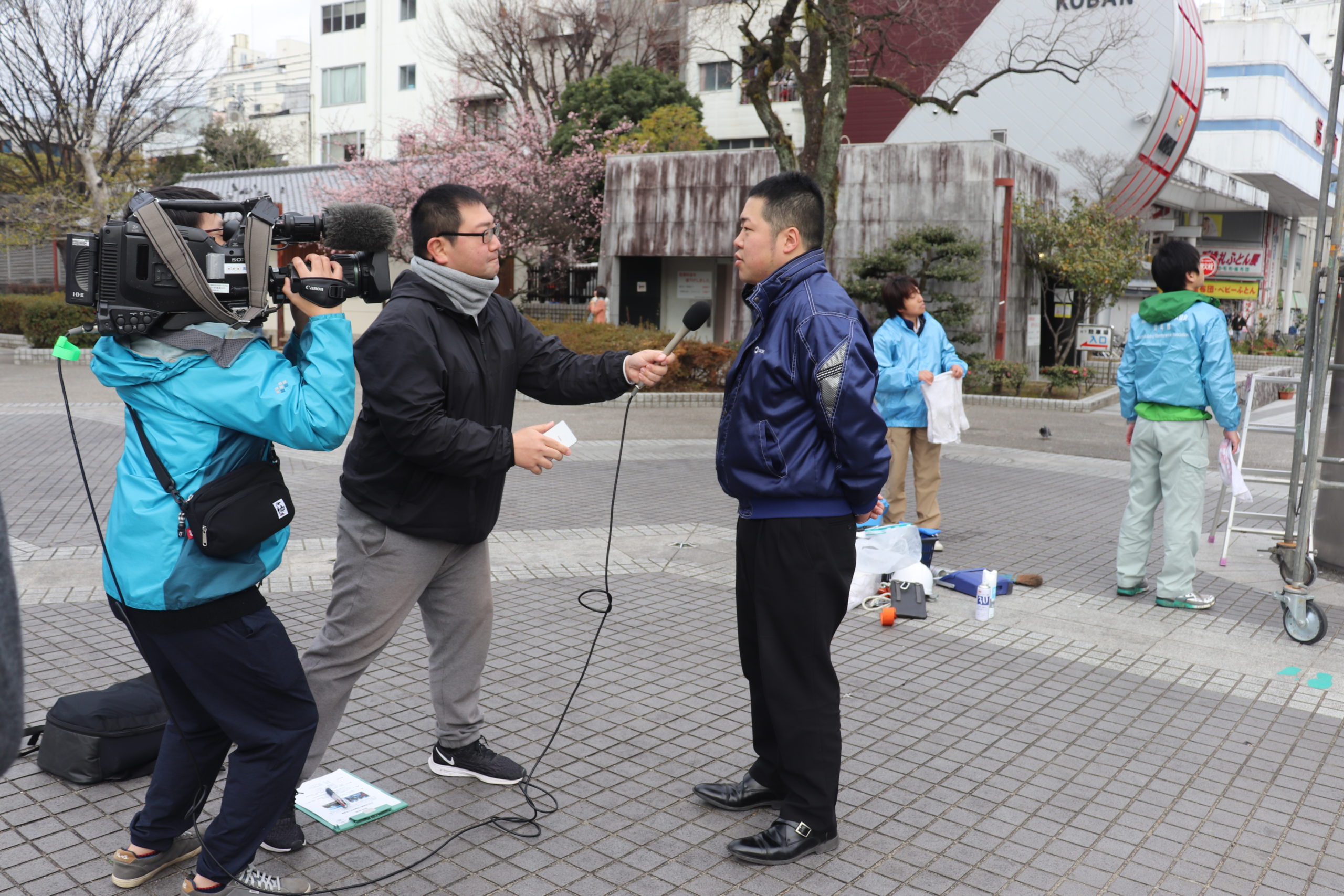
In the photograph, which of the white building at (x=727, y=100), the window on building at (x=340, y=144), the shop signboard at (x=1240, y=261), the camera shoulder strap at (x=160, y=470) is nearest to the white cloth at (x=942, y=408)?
the camera shoulder strap at (x=160, y=470)

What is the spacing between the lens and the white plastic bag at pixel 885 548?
6.07 m

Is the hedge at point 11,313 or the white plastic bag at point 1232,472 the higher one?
the hedge at point 11,313

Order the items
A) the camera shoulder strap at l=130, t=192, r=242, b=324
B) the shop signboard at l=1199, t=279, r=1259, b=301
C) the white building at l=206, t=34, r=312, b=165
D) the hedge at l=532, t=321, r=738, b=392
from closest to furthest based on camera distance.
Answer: the camera shoulder strap at l=130, t=192, r=242, b=324 < the hedge at l=532, t=321, r=738, b=392 < the shop signboard at l=1199, t=279, r=1259, b=301 < the white building at l=206, t=34, r=312, b=165

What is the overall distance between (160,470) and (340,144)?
4956cm

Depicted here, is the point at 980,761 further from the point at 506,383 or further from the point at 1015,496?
the point at 1015,496

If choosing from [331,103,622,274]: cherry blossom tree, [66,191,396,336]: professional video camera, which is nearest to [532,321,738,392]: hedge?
[331,103,622,274]: cherry blossom tree

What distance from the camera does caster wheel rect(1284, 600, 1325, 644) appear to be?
5.57 meters

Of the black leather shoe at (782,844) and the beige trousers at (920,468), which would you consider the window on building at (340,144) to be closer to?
the beige trousers at (920,468)

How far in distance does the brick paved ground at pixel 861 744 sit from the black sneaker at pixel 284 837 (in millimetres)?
61

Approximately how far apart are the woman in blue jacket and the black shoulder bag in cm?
509

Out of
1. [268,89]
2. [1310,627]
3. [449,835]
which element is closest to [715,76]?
[1310,627]

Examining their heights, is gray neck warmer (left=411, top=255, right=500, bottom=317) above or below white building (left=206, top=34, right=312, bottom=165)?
below

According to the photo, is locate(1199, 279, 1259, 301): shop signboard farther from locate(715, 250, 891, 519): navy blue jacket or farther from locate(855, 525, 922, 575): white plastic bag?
locate(715, 250, 891, 519): navy blue jacket

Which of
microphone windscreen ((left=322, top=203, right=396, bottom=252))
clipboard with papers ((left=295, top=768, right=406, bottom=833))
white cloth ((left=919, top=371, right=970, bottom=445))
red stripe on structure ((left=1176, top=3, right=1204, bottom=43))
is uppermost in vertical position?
red stripe on structure ((left=1176, top=3, right=1204, bottom=43))
